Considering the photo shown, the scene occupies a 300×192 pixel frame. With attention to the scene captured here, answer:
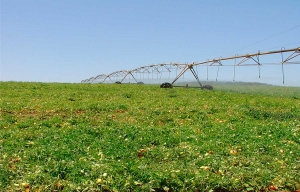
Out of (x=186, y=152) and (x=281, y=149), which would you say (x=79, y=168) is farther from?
(x=281, y=149)

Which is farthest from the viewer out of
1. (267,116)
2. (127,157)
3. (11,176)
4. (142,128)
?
(267,116)

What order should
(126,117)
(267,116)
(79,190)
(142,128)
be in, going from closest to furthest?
(79,190), (142,128), (126,117), (267,116)

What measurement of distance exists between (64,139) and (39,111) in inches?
286

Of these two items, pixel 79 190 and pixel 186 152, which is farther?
pixel 186 152

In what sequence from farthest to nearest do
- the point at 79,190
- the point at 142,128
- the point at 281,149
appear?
the point at 142,128, the point at 281,149, the point at 79,190

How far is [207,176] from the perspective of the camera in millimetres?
7871

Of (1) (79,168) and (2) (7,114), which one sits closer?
(1) (79,168)

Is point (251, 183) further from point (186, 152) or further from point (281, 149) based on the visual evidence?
point (281, 149)

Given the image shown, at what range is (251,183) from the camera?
7.73 metres

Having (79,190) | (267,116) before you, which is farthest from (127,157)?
(267,116)

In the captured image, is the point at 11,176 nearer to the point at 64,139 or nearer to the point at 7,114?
the point at 64,139

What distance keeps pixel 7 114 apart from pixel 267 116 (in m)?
14.6

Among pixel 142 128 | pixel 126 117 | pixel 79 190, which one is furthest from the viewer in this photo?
pixel 126 117

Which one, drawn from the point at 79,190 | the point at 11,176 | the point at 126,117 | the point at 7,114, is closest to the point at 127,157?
the point at 79,190
